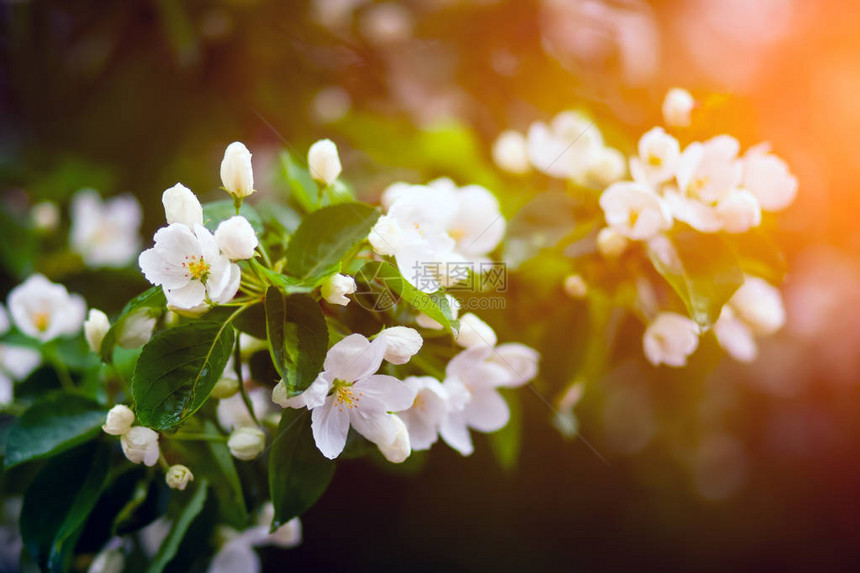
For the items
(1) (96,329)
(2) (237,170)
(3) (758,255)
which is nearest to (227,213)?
(2) (237,170)

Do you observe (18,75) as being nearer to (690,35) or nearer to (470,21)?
(470,21)

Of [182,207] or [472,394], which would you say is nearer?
[182,207]

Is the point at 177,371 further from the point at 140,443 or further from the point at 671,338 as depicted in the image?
the point at 671,338

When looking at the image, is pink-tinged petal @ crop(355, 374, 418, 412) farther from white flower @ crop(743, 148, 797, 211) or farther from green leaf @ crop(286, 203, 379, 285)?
white flower @ crop(743, 148, 797, 211)

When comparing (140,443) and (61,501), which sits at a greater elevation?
(140,443)

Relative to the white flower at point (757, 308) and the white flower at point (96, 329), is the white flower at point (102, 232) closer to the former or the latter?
the white flower at point (96, 329)

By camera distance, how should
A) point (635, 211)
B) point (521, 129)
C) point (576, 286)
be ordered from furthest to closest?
1. point (521, 129)
2. point (576, 286)
3. point (635, 211)
